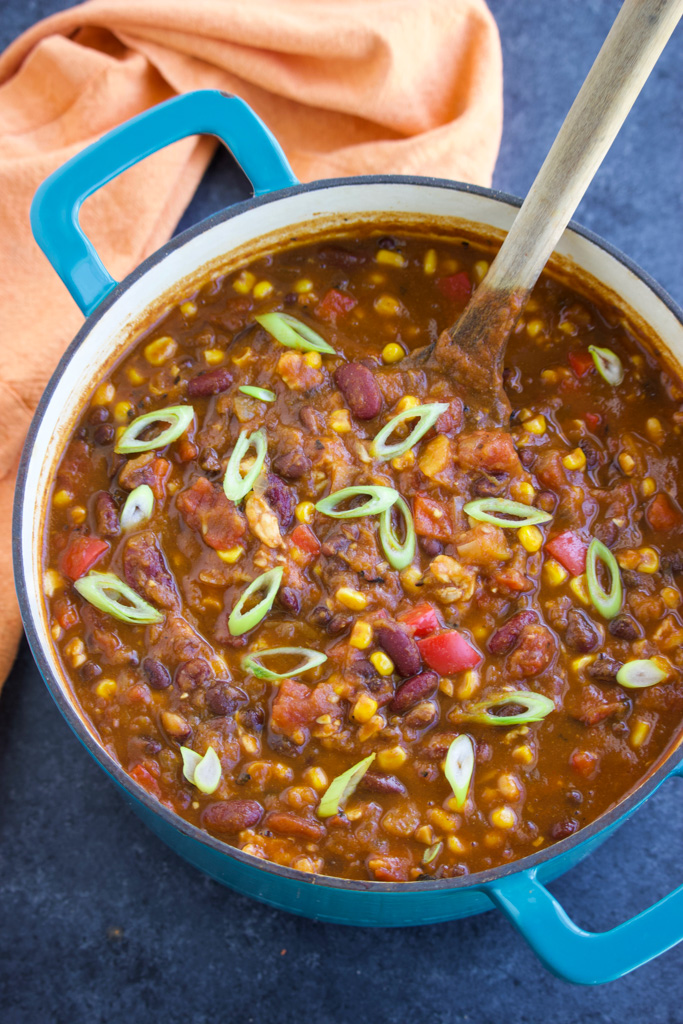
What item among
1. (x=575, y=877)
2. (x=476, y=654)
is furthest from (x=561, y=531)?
(x=575, y=877)

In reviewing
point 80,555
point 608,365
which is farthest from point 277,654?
point 608,365

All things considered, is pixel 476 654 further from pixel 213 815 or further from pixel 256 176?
pixel 256 176

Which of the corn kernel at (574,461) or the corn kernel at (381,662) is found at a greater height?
the corn kernel at (574,461)

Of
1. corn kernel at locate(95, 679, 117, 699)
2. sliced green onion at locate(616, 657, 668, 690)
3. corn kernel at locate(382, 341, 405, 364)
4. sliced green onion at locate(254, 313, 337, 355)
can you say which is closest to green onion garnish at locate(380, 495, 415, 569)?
corn kernel at locate(382, 341, 405, 364)

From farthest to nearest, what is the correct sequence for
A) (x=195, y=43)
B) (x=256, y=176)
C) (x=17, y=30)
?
(x=17, y=30)
(x=195, y=43)
(x=256, y=176)

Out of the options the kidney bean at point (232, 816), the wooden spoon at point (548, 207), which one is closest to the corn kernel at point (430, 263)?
the wooden spoon at point (548, 207)

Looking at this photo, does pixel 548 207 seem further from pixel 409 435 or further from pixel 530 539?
pixel 530 539

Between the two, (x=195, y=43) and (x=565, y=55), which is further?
(x=565, y=55)

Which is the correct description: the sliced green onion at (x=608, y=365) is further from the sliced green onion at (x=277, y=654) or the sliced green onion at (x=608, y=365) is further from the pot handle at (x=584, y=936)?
the pot handle at (x=584, y=936)

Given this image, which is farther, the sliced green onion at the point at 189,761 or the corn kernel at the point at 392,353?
the corn kernel at the point at 392,353
